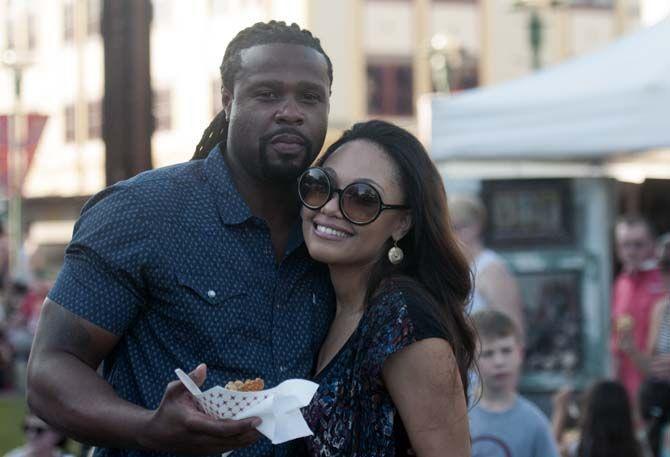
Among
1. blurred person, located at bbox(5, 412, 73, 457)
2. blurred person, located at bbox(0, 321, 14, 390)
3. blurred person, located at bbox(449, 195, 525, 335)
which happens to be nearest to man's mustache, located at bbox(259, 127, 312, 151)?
blurred person, located at bbox(449, 195, 525, 335)

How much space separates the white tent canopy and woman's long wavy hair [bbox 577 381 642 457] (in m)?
1.63

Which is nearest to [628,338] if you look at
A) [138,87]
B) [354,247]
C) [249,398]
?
[138,87]

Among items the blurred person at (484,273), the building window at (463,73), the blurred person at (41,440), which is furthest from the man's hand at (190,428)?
the building window at (463,73)

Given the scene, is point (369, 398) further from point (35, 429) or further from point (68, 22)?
point (68, 22)

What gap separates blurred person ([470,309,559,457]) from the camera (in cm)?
525

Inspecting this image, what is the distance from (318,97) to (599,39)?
1301 inches

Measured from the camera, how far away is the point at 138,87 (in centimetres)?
508

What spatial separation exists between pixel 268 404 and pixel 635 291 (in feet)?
19.7

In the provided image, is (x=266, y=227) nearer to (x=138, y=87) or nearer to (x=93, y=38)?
(x=138, y=87)

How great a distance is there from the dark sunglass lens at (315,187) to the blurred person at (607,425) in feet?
10.1

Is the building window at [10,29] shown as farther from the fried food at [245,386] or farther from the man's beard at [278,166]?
the fried food at [245,386]

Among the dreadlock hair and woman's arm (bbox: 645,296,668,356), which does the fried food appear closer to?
the dreadlock hair

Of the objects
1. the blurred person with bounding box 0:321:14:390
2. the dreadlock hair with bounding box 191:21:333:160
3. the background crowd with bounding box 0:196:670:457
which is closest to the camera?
the dreadlock hair with bounding box 191:21:333:160

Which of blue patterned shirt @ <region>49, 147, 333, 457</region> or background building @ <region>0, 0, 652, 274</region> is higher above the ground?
blue patterned shirt @ <region>49, 147, 333, 457</region>
